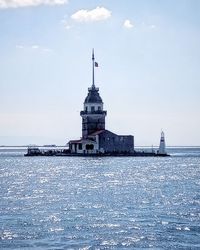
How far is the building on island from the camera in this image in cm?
14538

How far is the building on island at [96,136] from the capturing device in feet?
477

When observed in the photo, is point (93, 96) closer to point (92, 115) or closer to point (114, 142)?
point (92, 115)

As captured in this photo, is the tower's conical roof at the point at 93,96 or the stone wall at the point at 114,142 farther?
the tower's conical roof at the point at 93,96

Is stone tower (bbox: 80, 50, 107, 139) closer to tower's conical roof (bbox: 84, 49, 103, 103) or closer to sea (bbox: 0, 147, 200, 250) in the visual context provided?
tower's conical roof (bbox: 84, 49, 103, 103)

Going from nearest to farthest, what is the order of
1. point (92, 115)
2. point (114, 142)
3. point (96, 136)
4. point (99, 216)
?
point (99, 216), point (96, 136), point (114, 142), point (92, 115)

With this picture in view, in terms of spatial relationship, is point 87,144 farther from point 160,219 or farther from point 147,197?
point 160,219

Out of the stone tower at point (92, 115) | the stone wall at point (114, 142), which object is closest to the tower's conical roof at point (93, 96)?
the stone tower at point (92, 115)

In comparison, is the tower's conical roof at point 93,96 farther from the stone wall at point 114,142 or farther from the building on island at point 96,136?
the stone wall at point 114,142

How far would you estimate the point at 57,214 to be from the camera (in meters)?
41.9

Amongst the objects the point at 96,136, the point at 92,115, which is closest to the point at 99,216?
the point at 96,136

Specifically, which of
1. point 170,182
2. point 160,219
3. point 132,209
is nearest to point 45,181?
point 170,182

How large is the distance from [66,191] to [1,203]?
11.2m

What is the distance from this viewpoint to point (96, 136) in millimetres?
144000

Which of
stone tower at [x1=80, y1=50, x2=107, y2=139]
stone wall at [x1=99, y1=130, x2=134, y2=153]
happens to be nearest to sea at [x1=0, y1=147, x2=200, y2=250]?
stone wall at [x1=99, y1=130, x2=134, y2=153]
